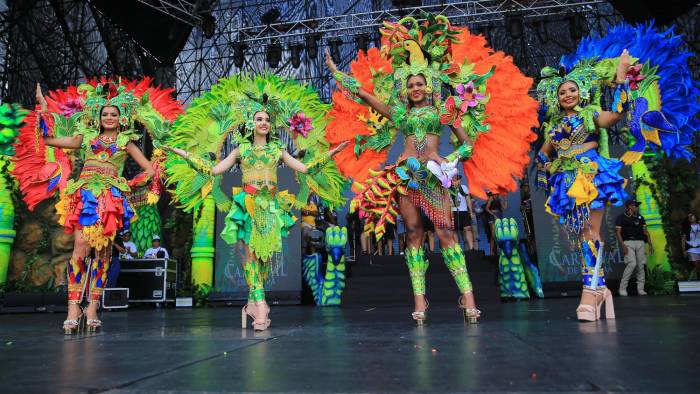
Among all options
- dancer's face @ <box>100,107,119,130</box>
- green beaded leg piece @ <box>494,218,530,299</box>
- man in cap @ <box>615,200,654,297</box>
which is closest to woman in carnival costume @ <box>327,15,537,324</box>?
dancer's face @ <box>100,107,119,130</box>

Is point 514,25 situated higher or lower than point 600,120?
higher

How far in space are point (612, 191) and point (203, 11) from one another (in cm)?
1370

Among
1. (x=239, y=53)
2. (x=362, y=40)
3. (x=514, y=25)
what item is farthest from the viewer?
(x=239, y=53)

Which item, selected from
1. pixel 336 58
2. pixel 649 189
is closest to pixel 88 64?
pixel 336 58

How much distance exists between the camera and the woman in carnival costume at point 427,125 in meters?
3.75

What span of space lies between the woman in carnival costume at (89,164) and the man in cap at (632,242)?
21.9ft

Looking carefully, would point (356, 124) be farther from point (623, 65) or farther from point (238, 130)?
point (623, 65)

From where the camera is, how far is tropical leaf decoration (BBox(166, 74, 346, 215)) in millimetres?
4137

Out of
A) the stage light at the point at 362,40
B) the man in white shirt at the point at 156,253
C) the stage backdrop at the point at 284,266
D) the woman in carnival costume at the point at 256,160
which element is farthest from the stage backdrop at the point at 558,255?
the stage light at the point at 362,40

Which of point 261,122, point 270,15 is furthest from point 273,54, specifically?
point 261,122

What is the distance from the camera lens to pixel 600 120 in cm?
373

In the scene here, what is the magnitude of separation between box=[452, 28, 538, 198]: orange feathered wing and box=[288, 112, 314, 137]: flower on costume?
1.35 metres

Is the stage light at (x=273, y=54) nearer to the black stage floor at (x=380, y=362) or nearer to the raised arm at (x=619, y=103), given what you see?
the raised arm at (x=619, y=103)

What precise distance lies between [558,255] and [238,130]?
19.0 feet
